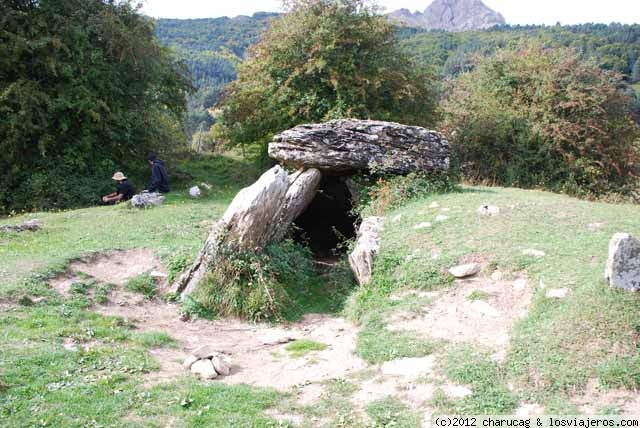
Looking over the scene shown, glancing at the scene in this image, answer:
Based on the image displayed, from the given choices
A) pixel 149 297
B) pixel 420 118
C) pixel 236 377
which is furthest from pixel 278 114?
pixel 236 377

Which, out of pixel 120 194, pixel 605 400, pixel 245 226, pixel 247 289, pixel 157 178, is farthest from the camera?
pixel 157 178

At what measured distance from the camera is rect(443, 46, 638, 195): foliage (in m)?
18.2

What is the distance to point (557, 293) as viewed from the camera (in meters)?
6.30

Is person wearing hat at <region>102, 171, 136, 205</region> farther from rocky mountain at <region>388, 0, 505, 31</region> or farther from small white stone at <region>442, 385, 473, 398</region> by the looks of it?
rocky mountain at <region>388, 0, 505, 31</region>

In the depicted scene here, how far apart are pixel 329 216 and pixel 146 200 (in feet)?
16.7

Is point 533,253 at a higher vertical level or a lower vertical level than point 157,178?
higher

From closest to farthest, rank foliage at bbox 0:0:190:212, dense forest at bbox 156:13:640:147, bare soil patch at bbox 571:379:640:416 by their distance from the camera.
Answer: bare soil patch at bbox 571:379:640:416, foliage at bbox 0:0:190:212, dense forest at bbox 156:13:640:147

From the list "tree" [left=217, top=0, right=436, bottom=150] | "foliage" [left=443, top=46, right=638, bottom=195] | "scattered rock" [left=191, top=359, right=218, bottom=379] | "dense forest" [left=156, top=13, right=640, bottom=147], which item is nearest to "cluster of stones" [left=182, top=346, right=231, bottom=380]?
"scattered rock" [left=191, top=359, right=218, bottom=379]

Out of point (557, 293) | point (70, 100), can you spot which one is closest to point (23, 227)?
point (70, 100)

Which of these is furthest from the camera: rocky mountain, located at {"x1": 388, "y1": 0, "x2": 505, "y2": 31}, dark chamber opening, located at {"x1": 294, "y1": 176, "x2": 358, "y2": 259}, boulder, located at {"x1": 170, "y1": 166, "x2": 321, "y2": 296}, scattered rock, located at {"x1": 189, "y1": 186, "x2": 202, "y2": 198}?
rocky mountain, located at {"x1": 388, "y1": 0, "x2": 505, "y2": 31}

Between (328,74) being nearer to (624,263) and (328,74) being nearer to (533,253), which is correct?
(533,253)

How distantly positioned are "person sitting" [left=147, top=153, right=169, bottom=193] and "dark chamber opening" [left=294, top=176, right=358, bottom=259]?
562 cm

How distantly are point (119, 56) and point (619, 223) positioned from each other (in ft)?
53.8

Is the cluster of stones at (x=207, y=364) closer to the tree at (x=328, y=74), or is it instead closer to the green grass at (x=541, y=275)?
the green grass at (x=541, y=275)
